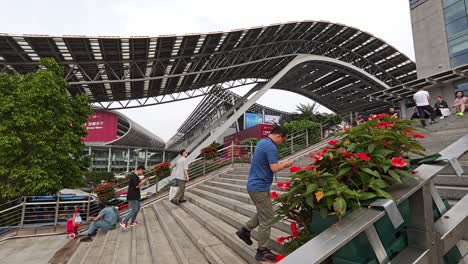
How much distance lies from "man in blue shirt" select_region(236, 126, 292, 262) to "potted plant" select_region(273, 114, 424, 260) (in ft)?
2.02

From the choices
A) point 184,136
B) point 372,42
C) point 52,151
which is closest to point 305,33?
point 372,42

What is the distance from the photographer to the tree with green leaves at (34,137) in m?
8.73

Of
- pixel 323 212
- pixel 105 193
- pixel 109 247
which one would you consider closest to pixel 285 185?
pixel 323 212

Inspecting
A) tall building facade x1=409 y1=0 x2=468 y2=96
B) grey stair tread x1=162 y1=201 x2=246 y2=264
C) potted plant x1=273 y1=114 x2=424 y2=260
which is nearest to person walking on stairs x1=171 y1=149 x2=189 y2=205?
grey stair tread x1=162 y1=201 x2=246 y2=264

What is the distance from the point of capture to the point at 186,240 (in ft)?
15.3

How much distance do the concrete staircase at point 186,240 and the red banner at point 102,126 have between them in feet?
87.8

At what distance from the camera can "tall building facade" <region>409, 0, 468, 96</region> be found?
16500mm

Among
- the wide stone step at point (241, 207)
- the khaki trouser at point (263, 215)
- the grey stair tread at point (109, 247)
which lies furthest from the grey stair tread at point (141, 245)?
the khaki trouser at point (263, 215)

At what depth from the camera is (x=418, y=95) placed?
27.7 feet

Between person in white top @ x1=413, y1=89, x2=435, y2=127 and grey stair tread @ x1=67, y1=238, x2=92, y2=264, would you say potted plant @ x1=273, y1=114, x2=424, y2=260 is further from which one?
person in white top @ x1=413, y1=89, x2=435, y2=127

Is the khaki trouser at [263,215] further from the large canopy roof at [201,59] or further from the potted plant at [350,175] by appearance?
the large canopy roof at [201,59]

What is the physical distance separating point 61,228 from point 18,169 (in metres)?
2.41

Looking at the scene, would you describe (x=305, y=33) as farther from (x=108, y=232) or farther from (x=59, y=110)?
(x=108, y=232)

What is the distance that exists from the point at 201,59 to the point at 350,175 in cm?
1948
